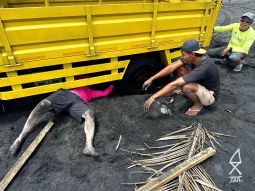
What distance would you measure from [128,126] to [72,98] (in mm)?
963

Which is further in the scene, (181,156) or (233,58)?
(233,58)

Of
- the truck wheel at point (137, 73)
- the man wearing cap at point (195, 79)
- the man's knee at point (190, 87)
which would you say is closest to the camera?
the man wearing cap at point (195, 79)

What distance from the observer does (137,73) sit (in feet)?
13.7

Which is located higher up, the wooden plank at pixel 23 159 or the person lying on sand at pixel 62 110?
the person lying on sand at pixel 62 110

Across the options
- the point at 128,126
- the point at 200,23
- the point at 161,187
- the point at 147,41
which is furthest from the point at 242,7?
the point at 161,187

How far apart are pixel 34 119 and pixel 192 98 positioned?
2.49 metres

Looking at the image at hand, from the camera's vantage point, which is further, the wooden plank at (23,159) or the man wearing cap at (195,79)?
the man wearing cap at (195,79)

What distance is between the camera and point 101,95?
411 cm

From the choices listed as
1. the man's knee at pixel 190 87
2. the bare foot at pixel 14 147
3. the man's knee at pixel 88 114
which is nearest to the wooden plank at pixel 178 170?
the man's knee at pixel 190 87

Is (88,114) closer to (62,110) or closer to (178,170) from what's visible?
(62,110)

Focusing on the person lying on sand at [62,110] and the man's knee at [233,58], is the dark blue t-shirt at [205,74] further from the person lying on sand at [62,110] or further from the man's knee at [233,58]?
the man's knee at [233,58]

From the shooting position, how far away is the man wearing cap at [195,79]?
3402 mm

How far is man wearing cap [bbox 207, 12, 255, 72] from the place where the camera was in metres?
5.07

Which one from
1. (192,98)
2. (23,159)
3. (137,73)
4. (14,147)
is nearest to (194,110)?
(192,98)
